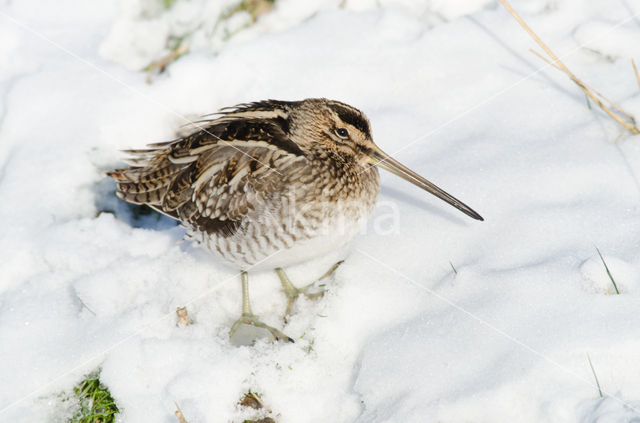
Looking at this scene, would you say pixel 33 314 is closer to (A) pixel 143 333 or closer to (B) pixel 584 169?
(A) pixel 143 333

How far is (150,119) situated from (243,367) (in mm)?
2336

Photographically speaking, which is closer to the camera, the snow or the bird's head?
the snow

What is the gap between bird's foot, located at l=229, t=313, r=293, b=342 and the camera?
141 inches

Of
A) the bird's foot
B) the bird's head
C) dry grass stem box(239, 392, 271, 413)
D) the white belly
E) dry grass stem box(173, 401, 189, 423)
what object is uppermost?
the bird's head

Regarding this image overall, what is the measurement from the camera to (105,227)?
4242 millimetres

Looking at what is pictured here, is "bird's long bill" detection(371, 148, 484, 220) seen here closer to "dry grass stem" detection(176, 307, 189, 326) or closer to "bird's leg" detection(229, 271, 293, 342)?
"bird's leg" detection(229, 271, 293, 342)

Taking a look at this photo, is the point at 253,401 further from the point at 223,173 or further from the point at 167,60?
the point at 167,60

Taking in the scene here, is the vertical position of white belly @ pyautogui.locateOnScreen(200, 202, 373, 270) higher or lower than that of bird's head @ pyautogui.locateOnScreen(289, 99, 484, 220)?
lower

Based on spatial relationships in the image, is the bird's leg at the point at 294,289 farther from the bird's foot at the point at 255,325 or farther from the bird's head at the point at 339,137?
the bird's head at the point at 339,137

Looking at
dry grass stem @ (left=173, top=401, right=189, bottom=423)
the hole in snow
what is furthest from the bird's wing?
dry grass stem @ (left=173, top=401, right=189, bottom=423)

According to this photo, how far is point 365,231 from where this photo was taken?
400 centimetres

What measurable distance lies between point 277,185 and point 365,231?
2.54 ft

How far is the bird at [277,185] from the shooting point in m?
3.46

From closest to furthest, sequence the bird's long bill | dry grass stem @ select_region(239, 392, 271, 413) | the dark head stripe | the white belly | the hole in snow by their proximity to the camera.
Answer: dry grass stem @ select_region(239, 392, 271, 413)
the white belly
the dark head stripe
the bird's long bill
the hole in snow
